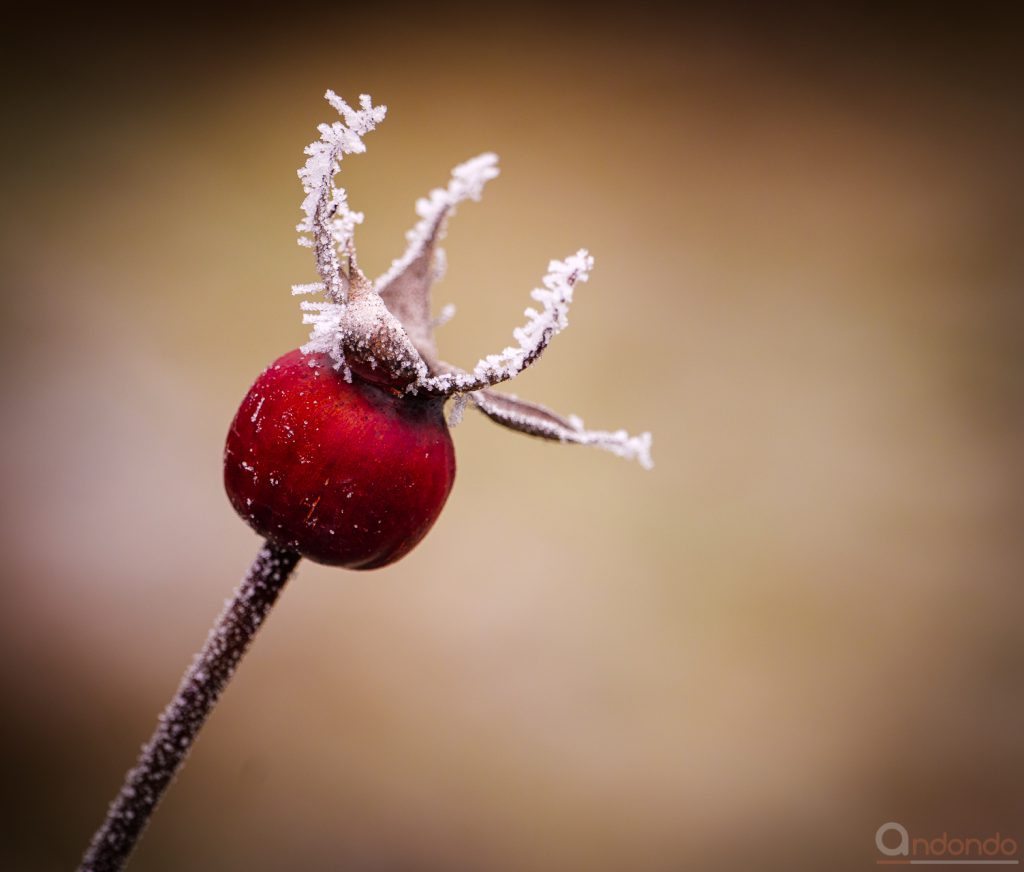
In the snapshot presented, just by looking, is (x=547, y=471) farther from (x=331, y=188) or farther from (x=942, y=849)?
(x=331, y=188)

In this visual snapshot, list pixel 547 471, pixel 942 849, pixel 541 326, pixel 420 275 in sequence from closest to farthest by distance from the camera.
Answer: pixel 541 326, pixel 420 275, pixel 942 849, pixel 547 471

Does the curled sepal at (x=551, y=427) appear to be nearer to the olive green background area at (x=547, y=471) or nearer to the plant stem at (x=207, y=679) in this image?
the plant stem at (x=207, y=679)

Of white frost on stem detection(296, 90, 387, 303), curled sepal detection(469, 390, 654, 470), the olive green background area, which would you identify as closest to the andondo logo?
the olive green background area

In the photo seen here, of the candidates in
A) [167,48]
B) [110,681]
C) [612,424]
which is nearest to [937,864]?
[612,424]

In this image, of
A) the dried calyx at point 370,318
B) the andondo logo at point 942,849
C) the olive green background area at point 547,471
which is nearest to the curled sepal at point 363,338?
the dried calyx at point 370,318

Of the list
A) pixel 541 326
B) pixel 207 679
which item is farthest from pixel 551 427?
pixel 207 679

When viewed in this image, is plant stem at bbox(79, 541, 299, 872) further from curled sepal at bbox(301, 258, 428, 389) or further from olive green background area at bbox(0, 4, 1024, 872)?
olive green background area at bbox(0, 4, 1024, 872)

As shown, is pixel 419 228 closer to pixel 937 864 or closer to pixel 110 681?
pixel 110 681
